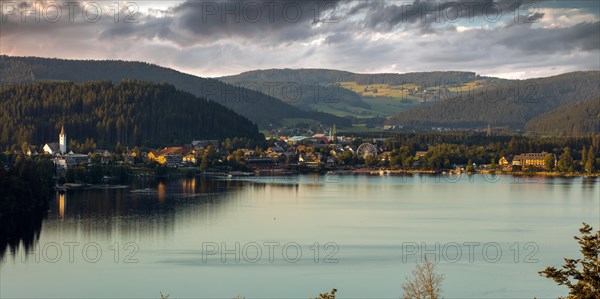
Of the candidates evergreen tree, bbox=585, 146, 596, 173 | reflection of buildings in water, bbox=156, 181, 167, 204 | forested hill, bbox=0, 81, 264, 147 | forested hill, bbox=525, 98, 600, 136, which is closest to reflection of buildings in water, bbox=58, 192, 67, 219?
reflection of buildings in water, bbox=156, 181, 167, 204

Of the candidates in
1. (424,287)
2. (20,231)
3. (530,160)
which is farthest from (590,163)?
(424,287)

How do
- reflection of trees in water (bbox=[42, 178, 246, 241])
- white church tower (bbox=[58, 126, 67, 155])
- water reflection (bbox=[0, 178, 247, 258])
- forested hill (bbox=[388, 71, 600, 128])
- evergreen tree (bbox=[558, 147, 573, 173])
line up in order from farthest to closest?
forested hill (bbox=[388, 71, 600, 128]) → white church tower (bbox=[58, 126, 67, 155]) → evergreen tree (bbox=[558, 147, 573, 173]) → reflection of trees in water (bbox=[42, 178, 246, 241]) → water reflection (bbox=[0, 178, 247, 258])

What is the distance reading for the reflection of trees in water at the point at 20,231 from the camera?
29.3 m

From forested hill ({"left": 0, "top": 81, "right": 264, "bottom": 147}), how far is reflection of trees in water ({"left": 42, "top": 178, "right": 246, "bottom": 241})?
1279 inches

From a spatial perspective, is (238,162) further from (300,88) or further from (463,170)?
(300,88)

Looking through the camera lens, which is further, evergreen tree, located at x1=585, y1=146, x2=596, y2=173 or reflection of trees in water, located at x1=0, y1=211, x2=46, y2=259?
evergreen tree, located at x1=585, y1=146, x2=596, y2=173

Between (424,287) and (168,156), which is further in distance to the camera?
(168,156)

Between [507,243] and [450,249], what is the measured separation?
8.90 ft

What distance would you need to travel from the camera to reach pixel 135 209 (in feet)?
131

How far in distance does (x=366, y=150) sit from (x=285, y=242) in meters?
66.7

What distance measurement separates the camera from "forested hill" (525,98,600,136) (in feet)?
425

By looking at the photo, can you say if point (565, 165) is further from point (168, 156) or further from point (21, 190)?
point (21, 190)

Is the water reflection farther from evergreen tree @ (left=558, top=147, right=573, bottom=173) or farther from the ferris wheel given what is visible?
the ferris wheel

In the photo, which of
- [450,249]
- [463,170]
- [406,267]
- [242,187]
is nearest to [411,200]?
[242,187]
